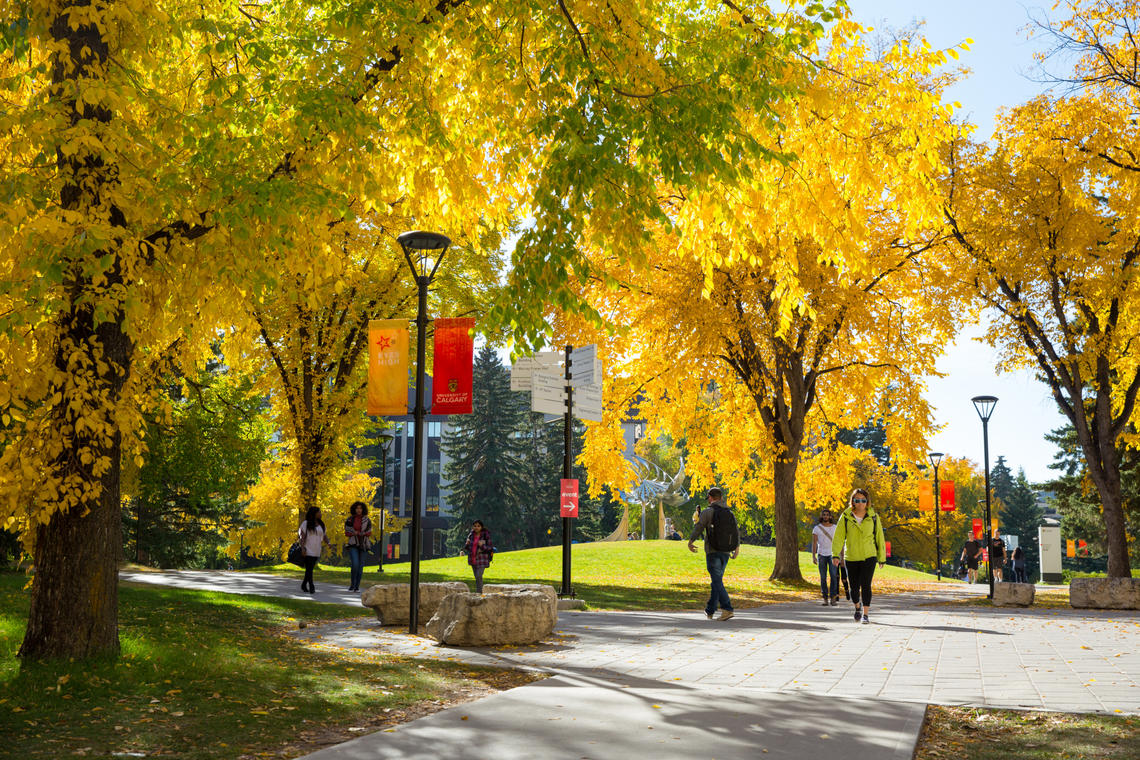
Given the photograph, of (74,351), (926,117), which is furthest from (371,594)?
(926,117)

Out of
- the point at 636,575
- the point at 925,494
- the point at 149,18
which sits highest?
the point at 149,18

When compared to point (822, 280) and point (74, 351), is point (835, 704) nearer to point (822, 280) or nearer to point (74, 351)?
Answer: point (74, 351)

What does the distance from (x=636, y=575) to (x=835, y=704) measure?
22936 millimetres

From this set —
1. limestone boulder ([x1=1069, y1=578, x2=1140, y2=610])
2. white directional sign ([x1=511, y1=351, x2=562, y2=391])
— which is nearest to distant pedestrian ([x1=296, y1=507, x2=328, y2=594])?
white directional sign ([x1=511, y1=351, x2=562, y2=391])

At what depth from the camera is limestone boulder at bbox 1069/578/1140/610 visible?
693 inches

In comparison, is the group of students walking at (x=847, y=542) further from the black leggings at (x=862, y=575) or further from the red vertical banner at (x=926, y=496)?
the red vertical banner at (x=926, y=496)

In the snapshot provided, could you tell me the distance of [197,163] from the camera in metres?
7.11

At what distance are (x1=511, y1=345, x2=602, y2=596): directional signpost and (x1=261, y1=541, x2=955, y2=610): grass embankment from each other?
2.73 m

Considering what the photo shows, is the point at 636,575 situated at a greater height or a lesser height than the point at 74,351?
lesser

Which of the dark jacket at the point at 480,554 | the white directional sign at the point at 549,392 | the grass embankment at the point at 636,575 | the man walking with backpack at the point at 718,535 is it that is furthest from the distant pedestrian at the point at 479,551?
the man walking with backpack at the point at 718,535

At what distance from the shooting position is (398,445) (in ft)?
303

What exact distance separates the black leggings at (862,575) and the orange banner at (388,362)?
6.82 metres

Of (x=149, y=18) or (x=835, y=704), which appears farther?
(x=149, y=18)

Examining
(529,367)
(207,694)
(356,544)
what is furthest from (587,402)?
(207,694)
